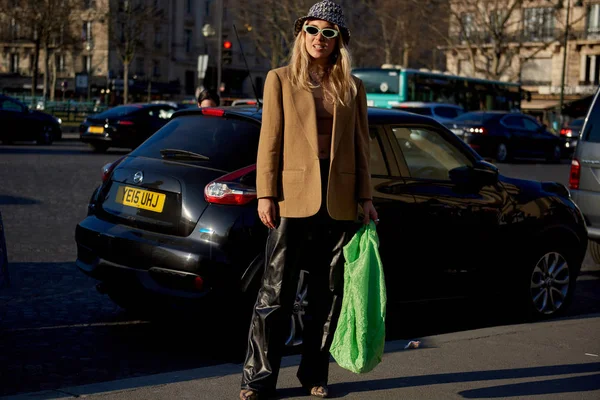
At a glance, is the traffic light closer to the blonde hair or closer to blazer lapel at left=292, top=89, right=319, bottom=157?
the blonde hair

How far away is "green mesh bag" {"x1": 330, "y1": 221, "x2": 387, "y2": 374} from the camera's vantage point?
4430 millimetres

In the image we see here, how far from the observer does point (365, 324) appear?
4.44m

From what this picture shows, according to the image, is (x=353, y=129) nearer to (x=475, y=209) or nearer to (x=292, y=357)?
(x=292, y=357)

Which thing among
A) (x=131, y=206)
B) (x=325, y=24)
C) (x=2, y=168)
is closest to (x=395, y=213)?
(x=131, y=206)

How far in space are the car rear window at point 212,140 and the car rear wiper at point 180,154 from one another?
0.9 inches

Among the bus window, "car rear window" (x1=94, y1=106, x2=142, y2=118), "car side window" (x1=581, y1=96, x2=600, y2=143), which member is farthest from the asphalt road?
the bus window

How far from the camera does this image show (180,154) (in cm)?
595

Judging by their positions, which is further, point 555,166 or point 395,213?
point 555,166

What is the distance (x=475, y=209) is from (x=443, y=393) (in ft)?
6.73

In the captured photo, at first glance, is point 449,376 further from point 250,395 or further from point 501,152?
point 501,152

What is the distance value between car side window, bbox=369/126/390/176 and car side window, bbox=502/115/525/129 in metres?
23.7

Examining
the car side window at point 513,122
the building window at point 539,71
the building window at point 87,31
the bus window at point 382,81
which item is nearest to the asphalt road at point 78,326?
the car side window at point 513,122

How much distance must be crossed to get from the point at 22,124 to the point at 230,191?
23695 mm

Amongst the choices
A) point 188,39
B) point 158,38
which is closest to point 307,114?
point 158,38
